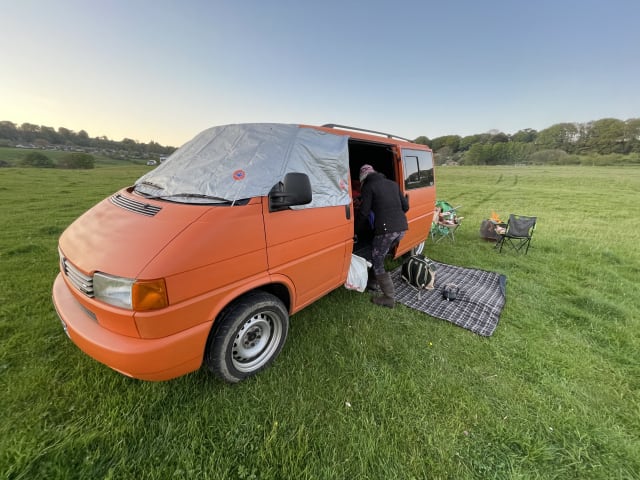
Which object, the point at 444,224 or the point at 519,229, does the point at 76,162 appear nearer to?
the point at 444,224

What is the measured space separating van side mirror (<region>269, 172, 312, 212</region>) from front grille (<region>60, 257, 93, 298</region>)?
1.35 meters

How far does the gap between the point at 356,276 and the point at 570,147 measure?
310ft

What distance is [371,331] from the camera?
312cm

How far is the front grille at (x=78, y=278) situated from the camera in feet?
5.88

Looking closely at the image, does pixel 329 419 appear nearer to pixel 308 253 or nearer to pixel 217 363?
pixel 217 363

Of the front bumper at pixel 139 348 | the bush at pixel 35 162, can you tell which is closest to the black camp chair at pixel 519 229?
the front bumper at pixel 139 348

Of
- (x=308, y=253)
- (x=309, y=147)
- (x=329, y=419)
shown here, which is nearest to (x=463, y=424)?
(x=329, y=419)

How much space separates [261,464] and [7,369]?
8.28 feet

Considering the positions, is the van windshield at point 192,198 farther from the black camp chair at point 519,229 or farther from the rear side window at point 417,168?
the black camp chair at point 519,229

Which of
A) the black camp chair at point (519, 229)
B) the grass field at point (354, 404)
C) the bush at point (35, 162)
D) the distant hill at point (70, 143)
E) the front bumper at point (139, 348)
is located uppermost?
the distant hill at point (70, 143)

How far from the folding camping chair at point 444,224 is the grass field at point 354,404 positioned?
3535 millimetres

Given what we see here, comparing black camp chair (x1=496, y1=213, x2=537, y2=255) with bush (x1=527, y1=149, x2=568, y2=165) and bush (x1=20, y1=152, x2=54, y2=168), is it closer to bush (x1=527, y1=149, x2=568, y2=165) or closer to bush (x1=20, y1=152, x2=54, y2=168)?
bush (x1=20, y1=152, x2=54, y2=168)

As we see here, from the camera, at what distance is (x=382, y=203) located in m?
3.42

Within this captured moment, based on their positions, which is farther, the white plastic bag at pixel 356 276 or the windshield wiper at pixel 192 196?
the white plastic bag at pixel 356 276
